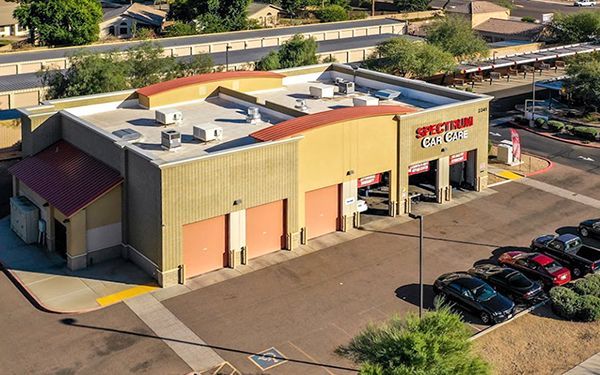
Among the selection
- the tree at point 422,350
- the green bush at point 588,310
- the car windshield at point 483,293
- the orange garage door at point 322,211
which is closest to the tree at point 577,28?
the orange garage door at point 322,211

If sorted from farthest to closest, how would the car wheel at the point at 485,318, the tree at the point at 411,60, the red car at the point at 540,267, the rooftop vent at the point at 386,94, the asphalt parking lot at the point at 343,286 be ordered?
the tree at the point at 411,60 < the rooftop vent at the point at 386,94 < the red car at the point at 540,267 < the car wheel at the point at 485,318 < the asphalt parking lot at the point at 343,286

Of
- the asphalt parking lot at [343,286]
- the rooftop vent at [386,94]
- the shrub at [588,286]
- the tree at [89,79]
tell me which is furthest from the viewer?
the tree at [89,79]

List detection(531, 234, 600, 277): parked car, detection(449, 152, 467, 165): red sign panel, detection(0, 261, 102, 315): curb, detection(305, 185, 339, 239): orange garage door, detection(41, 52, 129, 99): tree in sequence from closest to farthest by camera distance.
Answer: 1. detection(0, 261, 102, 315): curb
2. detection(531, 234, 600, 277): parked car
3. detection(305, 185, 339, 239): orange garage door
4. detection(449, 152, 467, 165): red sign panel
5. detection(41, 52, 129, 99): tree

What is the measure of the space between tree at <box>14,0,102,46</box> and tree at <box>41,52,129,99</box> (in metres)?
33.8

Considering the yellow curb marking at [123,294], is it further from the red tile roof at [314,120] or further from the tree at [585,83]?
the tree at [585,83]

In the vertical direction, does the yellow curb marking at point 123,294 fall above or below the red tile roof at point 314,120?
below

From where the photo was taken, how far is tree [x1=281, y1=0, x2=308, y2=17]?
11669 centimetres

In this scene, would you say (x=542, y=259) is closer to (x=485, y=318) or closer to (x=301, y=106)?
(x=485, y=318)

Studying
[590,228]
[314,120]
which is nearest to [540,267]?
[590,228]

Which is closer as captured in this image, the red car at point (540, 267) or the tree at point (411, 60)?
the red car at point (540, 267)

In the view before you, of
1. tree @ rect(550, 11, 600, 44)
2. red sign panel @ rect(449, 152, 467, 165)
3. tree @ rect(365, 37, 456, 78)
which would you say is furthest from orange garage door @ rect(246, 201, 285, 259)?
tree @ rect(550, 11, 600, 44)

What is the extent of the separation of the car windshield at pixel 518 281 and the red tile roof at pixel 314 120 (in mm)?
12240

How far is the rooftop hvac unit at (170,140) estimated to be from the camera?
38312 mm

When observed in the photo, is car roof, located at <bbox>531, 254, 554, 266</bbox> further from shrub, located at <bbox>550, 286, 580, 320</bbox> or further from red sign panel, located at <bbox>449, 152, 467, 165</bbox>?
red sign panel, located at <bbox>449, 152, 467, 165</bbox>
